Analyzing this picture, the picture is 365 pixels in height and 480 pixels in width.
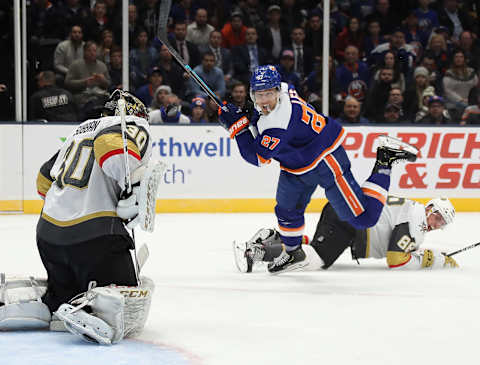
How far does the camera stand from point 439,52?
333 inches

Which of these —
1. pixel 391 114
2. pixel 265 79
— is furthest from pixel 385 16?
pixel 265 79

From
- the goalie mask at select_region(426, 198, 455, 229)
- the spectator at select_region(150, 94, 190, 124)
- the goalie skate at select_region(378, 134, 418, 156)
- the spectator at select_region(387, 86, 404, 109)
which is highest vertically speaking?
the spectator at select_region(387, 86, 404, 109)

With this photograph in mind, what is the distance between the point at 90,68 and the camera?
7.67 m

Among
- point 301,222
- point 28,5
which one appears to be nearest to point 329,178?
point 301,222

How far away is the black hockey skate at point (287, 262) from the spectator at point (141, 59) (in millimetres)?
3642

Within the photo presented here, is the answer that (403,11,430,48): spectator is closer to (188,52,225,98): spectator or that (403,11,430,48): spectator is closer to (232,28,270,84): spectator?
(232,28,270,84): spectator

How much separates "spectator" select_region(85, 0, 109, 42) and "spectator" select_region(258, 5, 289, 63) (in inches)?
63.1

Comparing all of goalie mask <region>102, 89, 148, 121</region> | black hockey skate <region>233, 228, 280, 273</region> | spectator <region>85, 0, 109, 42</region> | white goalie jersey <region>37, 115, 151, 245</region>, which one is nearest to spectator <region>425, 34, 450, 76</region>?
spectator <region>85, 0, 109, 42</region>

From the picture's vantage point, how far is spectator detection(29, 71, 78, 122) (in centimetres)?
737

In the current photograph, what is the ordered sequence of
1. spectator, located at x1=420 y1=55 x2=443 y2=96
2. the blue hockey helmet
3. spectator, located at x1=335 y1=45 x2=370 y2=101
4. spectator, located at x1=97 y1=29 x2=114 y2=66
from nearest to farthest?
the blue hockey helmet → spectator, located at x1=97 y1=29 x2=114 y2=66 → spectator, located at x1=335 y1=45 x2=370 y2=101 → spectator, located at x1=420 y1=55 x2=443 y2=96

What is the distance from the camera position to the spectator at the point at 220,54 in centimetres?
805

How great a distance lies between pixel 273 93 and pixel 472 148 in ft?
13.6

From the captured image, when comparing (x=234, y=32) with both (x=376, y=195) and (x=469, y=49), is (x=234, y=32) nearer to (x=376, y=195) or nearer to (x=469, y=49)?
(x=469, y=49)

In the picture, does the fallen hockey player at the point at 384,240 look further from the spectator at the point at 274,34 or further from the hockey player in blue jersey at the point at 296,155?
the spectator at the point at 274,34
